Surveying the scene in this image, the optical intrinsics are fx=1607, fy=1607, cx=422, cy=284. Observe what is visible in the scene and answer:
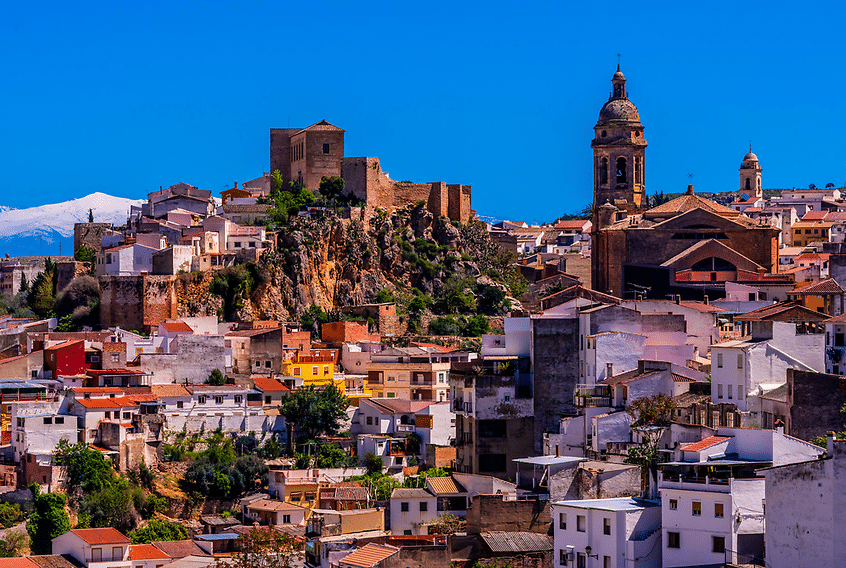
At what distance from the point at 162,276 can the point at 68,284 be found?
18.2 feet

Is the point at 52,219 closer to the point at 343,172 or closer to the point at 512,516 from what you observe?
the point at 343,172

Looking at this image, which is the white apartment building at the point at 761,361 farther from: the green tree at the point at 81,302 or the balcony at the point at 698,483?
the green tree at the point at 81,302

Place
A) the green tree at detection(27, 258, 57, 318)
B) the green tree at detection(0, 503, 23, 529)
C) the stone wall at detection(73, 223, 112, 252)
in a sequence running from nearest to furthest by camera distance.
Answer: the green tree at detection(0, 503, 23, 529) → the green tree at detection(27, 258, 57, 318) → the stone wall at detection(73, 223, 112, 252)

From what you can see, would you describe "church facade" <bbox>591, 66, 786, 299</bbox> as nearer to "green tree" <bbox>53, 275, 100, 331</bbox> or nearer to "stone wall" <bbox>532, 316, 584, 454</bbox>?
"stone wall" <bbox>532, 316, 584, 454</bbox>

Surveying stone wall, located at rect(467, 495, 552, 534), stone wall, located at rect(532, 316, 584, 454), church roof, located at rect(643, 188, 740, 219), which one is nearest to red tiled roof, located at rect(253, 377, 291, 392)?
stone wall, located at rect(532, 316, 584, 454)

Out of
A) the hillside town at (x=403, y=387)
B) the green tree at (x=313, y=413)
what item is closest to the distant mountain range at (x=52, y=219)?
the hillside town at (x=403, y=387)

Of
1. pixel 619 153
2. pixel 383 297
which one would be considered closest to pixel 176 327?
pixel 383 297

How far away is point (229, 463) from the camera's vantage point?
175ft

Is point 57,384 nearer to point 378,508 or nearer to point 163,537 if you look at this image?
point 163,537

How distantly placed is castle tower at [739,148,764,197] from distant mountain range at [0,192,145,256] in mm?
51896

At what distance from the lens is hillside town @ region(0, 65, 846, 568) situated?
122ft

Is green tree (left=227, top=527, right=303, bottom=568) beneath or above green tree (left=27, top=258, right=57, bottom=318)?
beneath

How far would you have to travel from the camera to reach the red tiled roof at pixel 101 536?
144 feet

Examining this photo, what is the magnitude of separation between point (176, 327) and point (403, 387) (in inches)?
390
